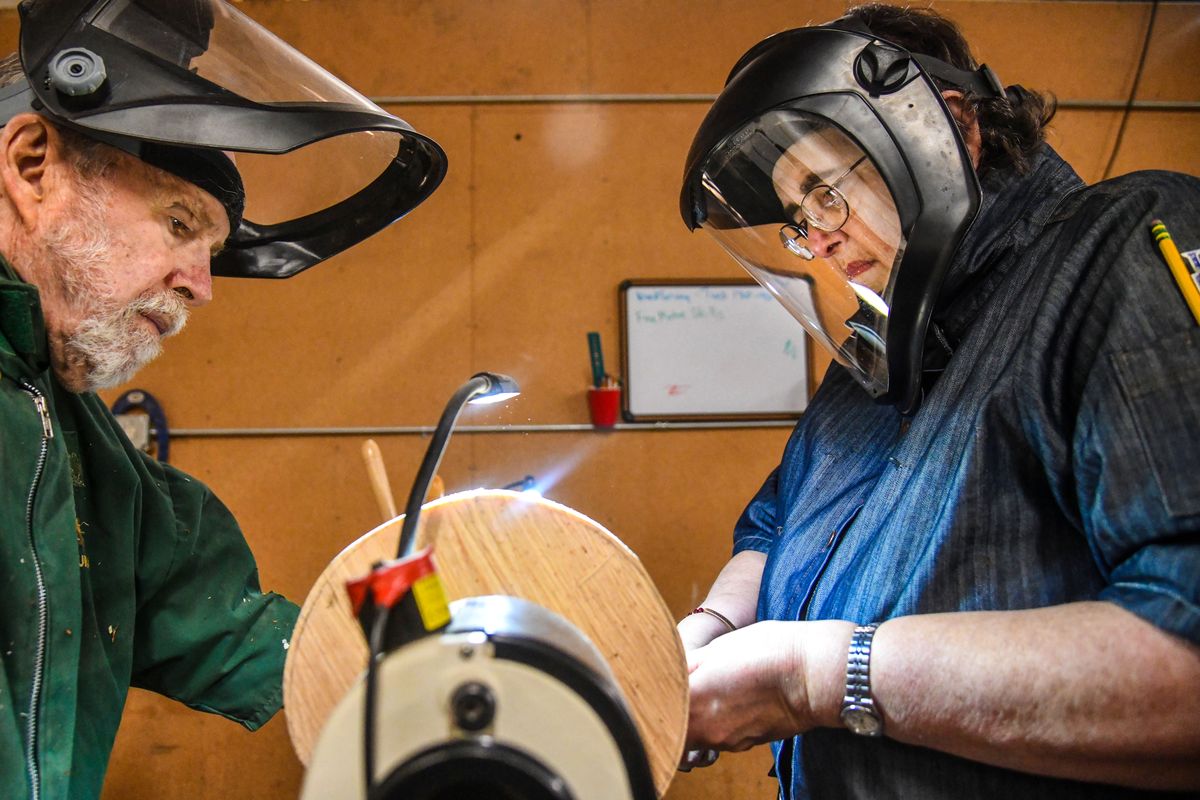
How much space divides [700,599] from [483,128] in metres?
1.59

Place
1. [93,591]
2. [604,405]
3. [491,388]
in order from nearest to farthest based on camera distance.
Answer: [491,388]
[93,591]
[604,405]

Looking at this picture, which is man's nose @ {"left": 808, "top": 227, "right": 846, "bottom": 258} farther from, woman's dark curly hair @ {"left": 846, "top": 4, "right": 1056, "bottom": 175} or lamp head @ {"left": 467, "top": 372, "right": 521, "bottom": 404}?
lamp head @ {"left": 467, "top": 372, "right": 521, "bottom": 404}

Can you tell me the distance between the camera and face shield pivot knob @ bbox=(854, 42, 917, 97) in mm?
897

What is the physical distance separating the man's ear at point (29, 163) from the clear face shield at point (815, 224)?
81 cm

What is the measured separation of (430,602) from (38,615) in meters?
0.64

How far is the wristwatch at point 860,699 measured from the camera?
75cm

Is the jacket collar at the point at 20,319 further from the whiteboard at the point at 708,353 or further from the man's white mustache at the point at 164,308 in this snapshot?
the whiteboard at the point at 708,353

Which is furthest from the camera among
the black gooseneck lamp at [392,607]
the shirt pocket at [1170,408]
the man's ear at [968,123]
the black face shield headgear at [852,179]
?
the man's ear at [968,123]

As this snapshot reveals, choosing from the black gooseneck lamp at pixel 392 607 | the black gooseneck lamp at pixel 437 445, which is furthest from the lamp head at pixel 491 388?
the black gooseneck lamp at pixel 392 607

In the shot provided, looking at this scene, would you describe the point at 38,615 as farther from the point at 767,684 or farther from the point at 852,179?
the point at 852,179

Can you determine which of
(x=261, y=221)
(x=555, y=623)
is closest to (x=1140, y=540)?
(x=555, y=623)

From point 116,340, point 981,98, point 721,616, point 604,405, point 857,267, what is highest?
point 981,98

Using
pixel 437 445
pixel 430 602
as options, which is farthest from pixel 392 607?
pixel 437 445

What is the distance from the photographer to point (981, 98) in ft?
3.24
